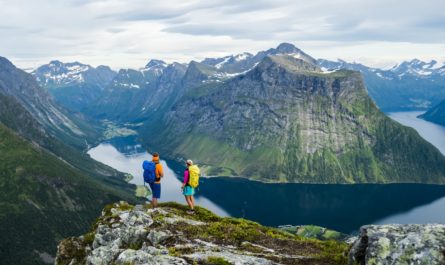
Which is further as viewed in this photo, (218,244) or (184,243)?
(218,244)

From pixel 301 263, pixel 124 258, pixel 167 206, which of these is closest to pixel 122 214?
pixel 167 206

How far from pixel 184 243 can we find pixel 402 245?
2198cm

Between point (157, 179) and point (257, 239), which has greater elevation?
point (157, 179)

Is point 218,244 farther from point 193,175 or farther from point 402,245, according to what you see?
point 402,245

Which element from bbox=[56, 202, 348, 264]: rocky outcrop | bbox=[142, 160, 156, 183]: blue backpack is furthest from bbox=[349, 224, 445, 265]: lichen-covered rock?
bbox=[142, 160, 156, 183]: blue backpack

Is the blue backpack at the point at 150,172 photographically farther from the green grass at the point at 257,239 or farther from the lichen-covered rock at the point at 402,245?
the lichen-covered rock at the point at 402,245

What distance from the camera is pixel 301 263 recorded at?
3831cm

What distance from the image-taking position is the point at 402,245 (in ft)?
95.8

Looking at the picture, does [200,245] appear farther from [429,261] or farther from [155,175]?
[429,261]

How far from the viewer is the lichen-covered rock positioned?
28.1 m

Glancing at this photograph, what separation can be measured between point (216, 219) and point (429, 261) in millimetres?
31455

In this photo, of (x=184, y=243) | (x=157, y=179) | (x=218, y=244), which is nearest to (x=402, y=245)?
(x=218, y=244)

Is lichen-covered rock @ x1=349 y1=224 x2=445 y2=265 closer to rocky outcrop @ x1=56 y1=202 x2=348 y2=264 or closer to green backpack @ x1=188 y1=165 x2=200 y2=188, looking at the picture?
rocky outcrop @ x1=56 y1=202 x2=348 y2=264

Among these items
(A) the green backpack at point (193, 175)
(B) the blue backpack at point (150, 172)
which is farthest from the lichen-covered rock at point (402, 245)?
(B) the blue backpack at point (150, 172)
